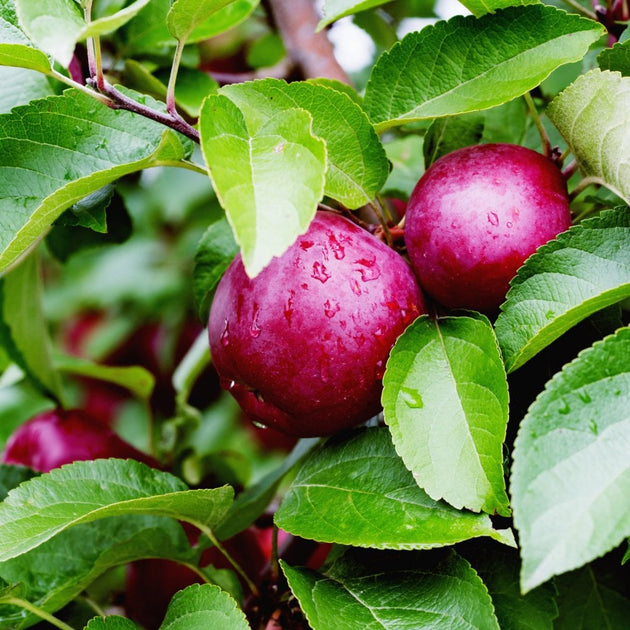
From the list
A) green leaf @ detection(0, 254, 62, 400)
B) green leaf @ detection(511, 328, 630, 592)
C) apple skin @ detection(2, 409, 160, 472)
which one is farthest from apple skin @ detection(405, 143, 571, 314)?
Answer: green leaf @ detection(0, 254, 62, 400)

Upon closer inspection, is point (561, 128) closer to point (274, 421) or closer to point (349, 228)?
point (349, 228)

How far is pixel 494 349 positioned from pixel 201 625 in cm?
29

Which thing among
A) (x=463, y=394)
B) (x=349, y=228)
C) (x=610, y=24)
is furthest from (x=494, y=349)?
(x=610, y=24)

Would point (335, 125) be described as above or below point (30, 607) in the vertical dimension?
above

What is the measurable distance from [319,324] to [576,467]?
20 centimetres

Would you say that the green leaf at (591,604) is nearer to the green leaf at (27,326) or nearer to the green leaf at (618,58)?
the green leaf at (618,58)

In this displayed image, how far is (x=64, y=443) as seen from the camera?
0.91 m

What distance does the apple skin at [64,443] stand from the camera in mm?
896

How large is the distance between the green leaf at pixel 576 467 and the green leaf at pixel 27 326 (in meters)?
0.73

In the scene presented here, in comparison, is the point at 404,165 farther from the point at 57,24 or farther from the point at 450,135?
the point at 57,24

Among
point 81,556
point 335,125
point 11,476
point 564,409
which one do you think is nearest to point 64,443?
point 11,476

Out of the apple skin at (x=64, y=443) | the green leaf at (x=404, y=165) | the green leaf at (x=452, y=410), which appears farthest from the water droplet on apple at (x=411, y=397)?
the apple skin at (x=64, y=443)

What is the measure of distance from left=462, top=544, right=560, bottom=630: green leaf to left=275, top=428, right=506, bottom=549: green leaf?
109 mm

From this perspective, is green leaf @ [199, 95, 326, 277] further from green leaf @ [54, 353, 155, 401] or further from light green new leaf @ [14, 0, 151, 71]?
green leaf @ [54, 353, 155, 401]
